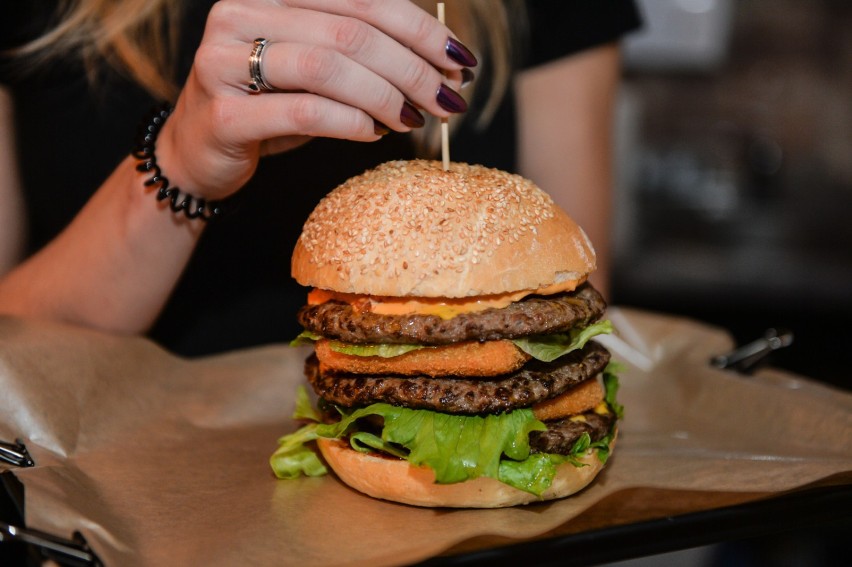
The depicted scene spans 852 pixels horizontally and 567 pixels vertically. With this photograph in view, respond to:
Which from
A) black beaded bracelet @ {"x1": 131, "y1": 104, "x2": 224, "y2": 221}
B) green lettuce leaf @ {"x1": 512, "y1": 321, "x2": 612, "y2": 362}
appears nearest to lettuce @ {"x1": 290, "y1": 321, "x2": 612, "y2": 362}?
green lettuce leaf @ {"x1": 512, "y1": 321, "x2": 612, "y2": 362}

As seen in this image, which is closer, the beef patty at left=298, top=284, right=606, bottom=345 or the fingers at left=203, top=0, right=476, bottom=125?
the fingers at left=203, top=0, right=476, bottom=125

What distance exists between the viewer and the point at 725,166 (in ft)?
17.7

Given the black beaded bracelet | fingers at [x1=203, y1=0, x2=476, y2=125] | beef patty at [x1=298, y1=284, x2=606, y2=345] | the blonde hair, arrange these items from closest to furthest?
fingers at [x1=203, y1=0, x2=476, y2=125]
beef patty at [x1=298, y1=284, x2=606, y2=345]
the black beaded bracelet
the blonde hair

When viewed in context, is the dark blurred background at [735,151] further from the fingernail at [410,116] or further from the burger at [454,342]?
the fingernail at [410,116]

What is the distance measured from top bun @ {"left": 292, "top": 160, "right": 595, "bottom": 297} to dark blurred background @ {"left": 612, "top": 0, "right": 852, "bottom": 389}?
11.4 feet

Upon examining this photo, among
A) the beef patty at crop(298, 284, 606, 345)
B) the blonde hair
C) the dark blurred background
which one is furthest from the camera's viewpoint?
the dark blurred background

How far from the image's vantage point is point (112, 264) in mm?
1838

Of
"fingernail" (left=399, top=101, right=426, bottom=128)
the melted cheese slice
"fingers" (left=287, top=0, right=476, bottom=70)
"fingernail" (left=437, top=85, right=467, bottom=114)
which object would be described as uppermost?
"fingers" (left=287, top=0, right=476, bottom=70)

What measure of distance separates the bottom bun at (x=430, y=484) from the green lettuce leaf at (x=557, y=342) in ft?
0.69

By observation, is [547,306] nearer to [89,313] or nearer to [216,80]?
[216,80]

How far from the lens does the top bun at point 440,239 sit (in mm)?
1493

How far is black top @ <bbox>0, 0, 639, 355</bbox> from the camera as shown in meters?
2.09

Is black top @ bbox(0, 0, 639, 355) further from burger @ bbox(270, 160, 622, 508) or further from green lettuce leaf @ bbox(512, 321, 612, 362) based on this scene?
green lettuce leaf @ bbox(512, 321, 612, 362)

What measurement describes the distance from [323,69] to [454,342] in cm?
53
